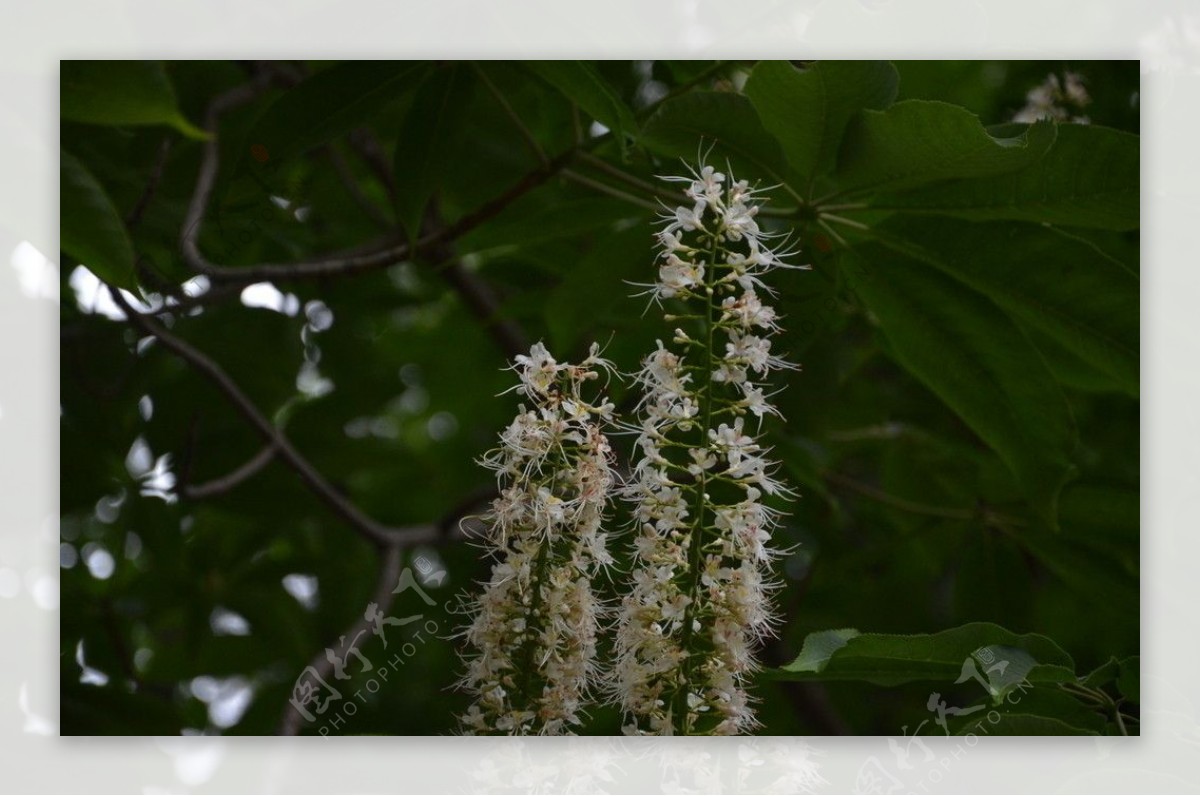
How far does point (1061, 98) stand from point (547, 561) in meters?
0.95

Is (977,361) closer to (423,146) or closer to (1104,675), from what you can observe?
(1104,675)

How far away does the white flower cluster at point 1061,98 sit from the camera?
63.8 inches

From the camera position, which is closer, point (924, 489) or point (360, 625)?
point (360, 625)


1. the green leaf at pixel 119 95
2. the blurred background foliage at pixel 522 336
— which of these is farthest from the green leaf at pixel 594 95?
the green leaf at pixel 119 95

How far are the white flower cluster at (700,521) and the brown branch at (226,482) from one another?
60cm

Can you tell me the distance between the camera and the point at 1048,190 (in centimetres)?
136

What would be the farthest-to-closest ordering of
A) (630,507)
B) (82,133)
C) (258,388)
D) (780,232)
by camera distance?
1. (258,388)
2. (82,133)
3. (780,232)
4. (630,507)

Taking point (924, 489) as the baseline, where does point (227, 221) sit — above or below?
above

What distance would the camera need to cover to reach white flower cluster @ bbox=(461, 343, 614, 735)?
3.92ft

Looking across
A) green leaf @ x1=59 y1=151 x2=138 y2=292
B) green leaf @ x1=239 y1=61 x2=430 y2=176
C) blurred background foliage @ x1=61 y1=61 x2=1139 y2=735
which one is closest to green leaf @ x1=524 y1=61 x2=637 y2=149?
blurred background foliage @ x1=61 y1=61 x2=1139 y2=735

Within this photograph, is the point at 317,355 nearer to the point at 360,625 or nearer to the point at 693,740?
the point at 360,625

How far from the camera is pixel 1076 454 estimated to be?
5.31 ft

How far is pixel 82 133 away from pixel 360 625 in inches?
27.6

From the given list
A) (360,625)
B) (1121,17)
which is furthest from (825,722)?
(1121,17)
